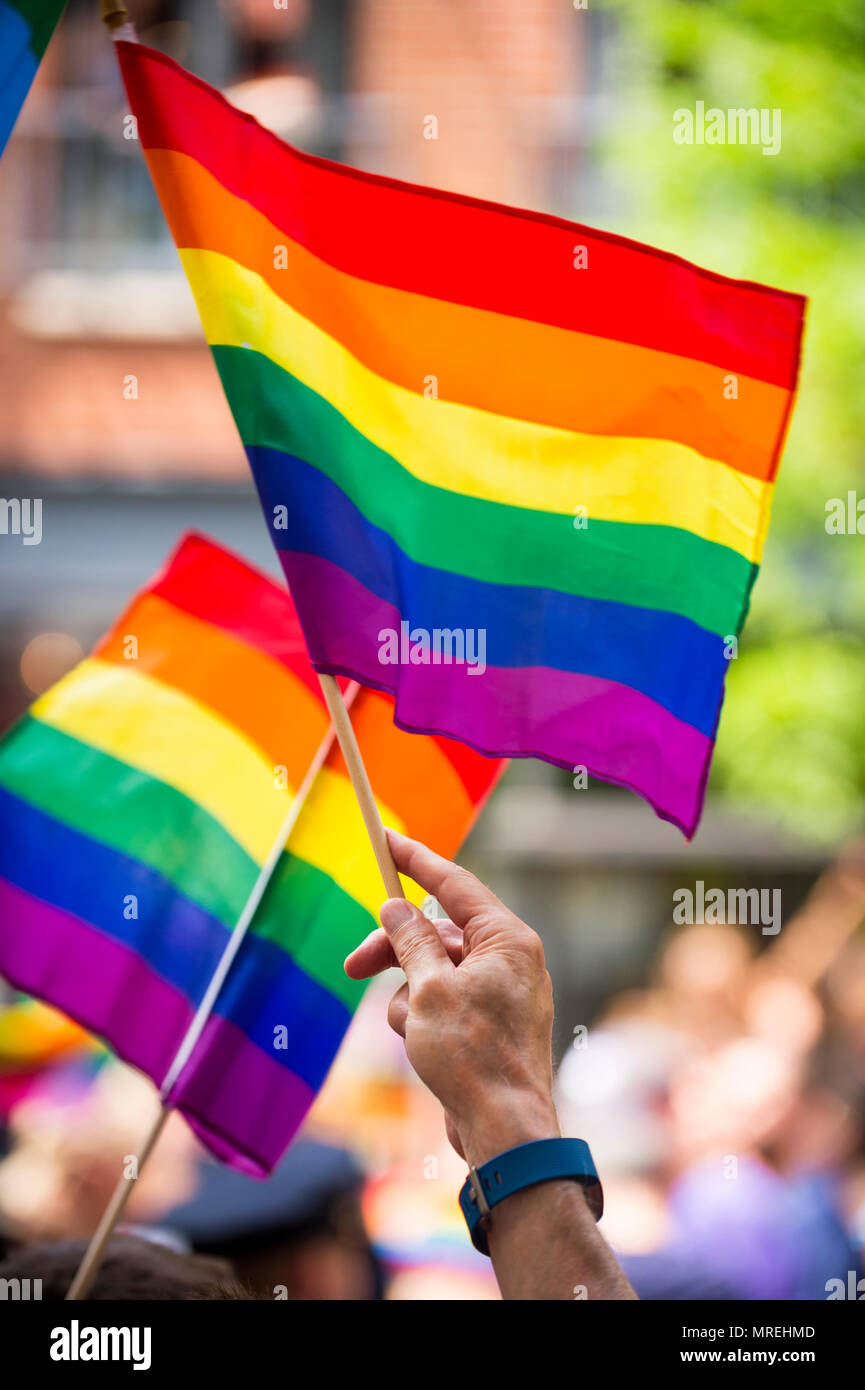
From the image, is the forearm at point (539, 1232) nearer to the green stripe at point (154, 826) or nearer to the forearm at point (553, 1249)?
the forearm at point (553, 1249)

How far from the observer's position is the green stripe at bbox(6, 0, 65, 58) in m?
1.56

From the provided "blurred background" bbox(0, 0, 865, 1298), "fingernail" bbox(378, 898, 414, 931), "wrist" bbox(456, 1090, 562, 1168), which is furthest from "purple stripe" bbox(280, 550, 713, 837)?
"wrist" bbox(456, 1090, 562, 1168)

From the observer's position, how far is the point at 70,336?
6957mm

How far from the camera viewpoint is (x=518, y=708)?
5.54 ft

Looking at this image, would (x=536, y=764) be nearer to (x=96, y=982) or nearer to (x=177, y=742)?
(x=177, y=742)

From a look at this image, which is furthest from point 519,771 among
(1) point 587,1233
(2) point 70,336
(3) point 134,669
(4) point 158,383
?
(1) point 587,1233

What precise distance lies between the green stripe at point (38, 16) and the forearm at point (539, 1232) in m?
1.37

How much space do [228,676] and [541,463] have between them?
823mm

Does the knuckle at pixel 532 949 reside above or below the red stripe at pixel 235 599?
below

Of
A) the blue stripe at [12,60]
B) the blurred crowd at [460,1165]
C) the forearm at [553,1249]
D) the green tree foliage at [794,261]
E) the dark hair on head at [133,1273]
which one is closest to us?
the forearm at [553,1249]

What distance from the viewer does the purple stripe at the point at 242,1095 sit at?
1.89 meters

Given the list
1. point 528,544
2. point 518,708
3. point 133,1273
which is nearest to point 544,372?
point 528,544

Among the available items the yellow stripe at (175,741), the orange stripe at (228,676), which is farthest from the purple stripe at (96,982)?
the orange stripe at (228,676)

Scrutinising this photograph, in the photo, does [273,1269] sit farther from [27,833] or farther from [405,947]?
[405,947]
